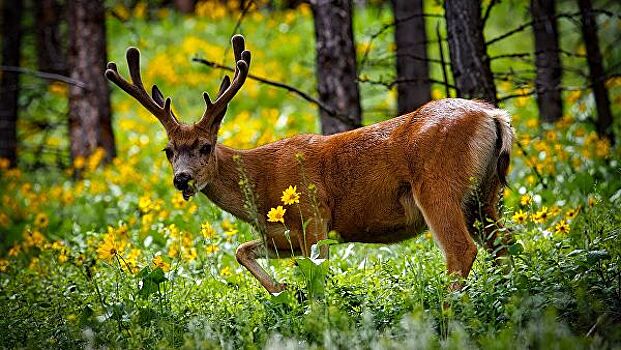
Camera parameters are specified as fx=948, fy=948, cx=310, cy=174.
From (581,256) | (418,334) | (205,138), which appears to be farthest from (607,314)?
(205,138)

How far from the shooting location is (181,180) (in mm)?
7035

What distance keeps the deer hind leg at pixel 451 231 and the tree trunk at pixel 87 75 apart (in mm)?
8364

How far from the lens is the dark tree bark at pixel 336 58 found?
9.28 m

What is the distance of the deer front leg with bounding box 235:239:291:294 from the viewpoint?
6817mm

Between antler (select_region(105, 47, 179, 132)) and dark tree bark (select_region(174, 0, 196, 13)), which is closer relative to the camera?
antler (select_region(105, 47, 179, 132))

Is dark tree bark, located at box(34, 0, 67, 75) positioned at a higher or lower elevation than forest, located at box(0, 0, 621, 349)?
higher

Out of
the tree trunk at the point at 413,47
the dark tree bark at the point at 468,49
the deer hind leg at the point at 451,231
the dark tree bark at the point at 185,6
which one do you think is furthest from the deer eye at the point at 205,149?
the dark tree bark at the point at 185,6

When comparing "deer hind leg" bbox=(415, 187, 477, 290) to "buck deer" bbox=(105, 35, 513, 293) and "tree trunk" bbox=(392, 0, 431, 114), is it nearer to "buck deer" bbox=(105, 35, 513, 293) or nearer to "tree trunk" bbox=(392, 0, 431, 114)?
"buck deer" bbox=(105, 35, 513, 293)

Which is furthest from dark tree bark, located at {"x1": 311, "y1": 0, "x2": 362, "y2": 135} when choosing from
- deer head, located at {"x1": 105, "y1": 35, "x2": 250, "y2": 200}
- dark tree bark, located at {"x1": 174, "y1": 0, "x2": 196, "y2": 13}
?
dark tree bark, located at {"x1": 174, "y1": 0, "x2": 196, "y2": 13}

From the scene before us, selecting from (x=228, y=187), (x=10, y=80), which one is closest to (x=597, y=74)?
(x=228, y=187)

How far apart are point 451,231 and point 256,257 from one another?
154 cm

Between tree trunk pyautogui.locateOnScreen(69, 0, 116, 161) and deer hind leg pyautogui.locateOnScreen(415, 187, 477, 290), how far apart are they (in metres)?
8.36

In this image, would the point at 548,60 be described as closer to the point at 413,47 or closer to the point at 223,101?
the point at 413,47

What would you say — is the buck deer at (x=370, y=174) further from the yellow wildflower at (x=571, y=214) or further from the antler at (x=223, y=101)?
the yellow wildflower at (x=571, y=214)
